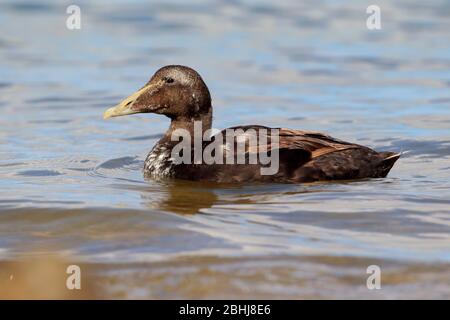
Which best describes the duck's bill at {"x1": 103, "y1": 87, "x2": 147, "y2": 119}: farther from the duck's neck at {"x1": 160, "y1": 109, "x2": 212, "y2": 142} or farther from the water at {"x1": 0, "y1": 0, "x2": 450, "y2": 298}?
the water at {"x1": 0, "y1": 0, "x2": 450, "y2": 298}

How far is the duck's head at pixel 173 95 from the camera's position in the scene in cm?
1030

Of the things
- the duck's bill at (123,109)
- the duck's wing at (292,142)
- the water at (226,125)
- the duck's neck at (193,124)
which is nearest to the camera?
the water at (226,125)

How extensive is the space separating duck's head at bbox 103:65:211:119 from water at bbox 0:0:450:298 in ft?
2.47

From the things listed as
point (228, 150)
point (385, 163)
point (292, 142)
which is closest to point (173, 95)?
point (228, 150)

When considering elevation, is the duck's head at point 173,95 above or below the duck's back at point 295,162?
above

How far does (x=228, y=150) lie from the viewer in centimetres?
953

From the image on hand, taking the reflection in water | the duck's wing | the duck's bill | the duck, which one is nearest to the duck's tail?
the duck

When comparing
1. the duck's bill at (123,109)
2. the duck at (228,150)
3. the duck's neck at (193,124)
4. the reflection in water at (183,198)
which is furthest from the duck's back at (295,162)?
the duck's bill at (123,109)

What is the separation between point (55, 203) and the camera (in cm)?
888

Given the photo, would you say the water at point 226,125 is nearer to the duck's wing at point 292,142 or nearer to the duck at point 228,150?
the duck at point 228,150

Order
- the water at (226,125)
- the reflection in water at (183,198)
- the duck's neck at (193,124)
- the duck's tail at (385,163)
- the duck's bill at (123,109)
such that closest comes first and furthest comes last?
1. the water at (226,125)
2. the reflection in water at (183,198)
3. the duck's tail at (385,163)
4. the duck's bill at (123,109)
5. the duck's neck at (193,124)

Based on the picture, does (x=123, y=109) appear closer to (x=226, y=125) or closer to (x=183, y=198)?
(x=183, y=198)

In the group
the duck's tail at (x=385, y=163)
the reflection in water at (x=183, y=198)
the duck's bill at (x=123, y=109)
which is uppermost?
the duck's bill at (x=123, y=109)

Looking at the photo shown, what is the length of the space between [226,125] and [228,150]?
12.7ft
